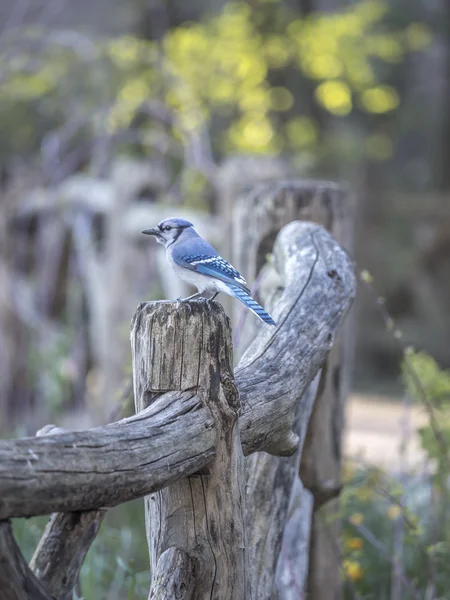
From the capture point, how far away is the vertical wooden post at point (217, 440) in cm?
170

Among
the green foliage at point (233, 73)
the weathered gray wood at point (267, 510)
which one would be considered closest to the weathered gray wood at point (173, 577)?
the weathered gray wood at point (267, 510)

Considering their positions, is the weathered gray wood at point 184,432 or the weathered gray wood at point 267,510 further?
the weathered gray wood at point 267,510

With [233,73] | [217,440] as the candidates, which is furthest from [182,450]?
[233,73]

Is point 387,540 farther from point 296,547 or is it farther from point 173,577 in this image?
point 173,577

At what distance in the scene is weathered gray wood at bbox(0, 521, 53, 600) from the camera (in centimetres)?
131

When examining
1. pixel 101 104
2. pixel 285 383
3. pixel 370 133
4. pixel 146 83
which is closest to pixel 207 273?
pixel 285 383

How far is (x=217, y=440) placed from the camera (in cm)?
169

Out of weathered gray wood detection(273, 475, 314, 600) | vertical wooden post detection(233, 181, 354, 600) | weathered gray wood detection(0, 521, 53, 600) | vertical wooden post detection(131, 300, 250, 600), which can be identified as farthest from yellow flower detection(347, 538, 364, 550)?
weathered gray wood detection(0, 521, 53, 600)

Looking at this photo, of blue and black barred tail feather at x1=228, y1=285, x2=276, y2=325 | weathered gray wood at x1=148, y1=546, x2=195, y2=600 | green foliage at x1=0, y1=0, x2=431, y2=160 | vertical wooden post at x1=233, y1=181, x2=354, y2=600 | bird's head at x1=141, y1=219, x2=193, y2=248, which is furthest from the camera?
green foliage at x1=0, y1=0, x2=431, y2=160

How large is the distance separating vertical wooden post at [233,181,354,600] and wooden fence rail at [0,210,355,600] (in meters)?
0.92

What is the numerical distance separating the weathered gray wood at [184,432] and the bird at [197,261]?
0.48 ft

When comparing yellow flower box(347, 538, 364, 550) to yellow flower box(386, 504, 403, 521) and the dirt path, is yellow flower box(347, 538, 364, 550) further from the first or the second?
the dirt path

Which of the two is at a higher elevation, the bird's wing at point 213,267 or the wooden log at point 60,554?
the bird's wing at point 213,267

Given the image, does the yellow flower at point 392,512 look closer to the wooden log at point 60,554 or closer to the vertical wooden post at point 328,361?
the vertical wooden post at point 328,361
